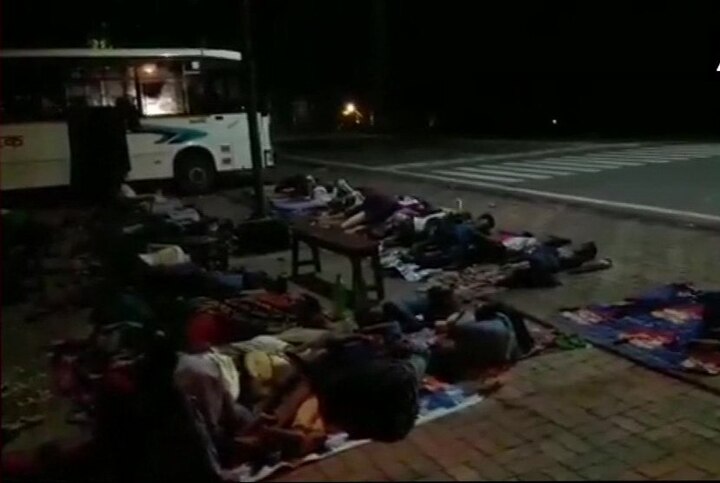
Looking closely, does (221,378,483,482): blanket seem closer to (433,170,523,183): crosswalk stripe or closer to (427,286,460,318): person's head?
(427,286,460,318): person's head

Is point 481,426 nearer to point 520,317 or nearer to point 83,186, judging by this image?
point 520,317

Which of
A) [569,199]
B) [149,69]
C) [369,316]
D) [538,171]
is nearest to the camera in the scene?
[369,316]

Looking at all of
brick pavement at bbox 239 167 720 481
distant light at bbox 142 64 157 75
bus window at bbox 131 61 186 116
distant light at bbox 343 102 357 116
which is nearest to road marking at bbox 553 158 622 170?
bus window at bbox 131 61 186 116

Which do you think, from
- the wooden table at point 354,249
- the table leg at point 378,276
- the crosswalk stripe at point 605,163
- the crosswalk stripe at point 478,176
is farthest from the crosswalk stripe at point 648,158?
the table leg at point 378,276

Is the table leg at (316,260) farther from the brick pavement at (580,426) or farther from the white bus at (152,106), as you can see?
the white bus at (152,106)

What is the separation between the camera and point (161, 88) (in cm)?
1598

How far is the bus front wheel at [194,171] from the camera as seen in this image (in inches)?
649

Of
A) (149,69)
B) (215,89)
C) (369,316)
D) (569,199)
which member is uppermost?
(149,69)

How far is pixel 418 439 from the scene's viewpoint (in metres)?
2.99

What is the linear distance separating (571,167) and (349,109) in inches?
943

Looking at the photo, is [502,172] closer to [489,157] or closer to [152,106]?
[489,157]

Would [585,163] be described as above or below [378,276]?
below

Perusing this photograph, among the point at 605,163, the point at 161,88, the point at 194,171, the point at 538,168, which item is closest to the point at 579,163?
the point at 605,163

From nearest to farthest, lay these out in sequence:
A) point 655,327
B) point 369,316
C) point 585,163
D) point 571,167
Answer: point 369,316 < point 655,327 < point 571,167 < point 585,163
